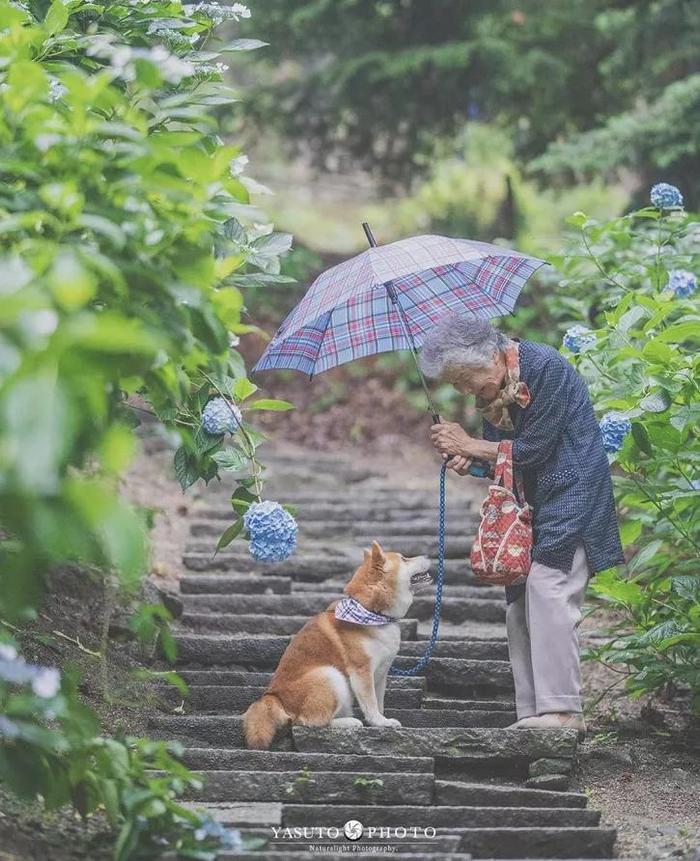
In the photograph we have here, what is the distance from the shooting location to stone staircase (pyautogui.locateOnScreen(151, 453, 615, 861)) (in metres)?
3.65

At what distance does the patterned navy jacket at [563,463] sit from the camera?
4.54 metres

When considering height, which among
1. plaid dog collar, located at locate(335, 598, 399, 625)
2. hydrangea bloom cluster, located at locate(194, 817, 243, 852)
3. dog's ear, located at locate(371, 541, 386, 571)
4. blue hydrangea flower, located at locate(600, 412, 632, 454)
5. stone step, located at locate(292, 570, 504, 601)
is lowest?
stone step, located at locate(292, 570, 504, 601)

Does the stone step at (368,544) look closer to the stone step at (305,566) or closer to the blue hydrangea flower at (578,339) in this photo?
the stone step at (305,566)

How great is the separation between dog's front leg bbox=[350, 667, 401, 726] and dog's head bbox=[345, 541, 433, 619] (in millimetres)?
263

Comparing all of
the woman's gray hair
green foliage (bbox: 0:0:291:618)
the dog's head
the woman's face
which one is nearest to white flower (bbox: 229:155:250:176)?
green foliage (bbox: 0:0:291:618)

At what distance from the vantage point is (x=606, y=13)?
1066 cm

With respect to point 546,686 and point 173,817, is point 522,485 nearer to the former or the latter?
point 546,686

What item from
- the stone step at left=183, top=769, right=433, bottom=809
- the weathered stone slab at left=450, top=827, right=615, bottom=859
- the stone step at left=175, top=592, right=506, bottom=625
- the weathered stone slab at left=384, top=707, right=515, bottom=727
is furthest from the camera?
the stone step at left=175, top=592, right=506, bottom=625

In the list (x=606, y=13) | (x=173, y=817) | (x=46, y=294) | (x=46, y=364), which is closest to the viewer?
(x=46, y=364)

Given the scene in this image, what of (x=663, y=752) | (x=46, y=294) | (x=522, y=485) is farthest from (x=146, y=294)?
(x=663, y=752)

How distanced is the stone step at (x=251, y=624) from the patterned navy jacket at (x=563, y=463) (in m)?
1.30

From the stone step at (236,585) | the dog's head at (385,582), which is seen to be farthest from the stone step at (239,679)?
the stone step at (236,585)

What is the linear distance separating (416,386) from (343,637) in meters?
7.32

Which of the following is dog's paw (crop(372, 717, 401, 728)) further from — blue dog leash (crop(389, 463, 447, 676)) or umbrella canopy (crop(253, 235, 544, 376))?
umbrella canopy (crop(253, 235, 544, 376))
